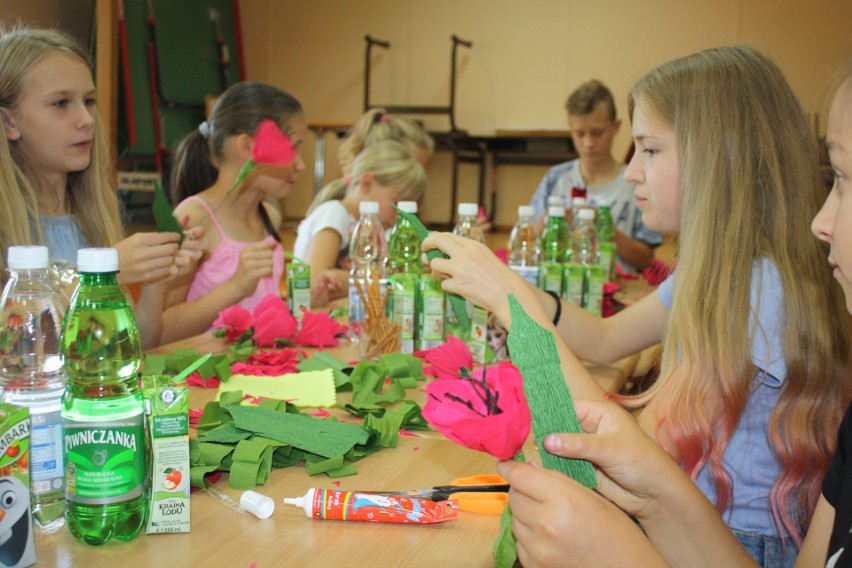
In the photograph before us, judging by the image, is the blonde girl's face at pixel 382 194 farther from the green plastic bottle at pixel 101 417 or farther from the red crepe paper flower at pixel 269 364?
the green plastic bottle at pixel 101 417

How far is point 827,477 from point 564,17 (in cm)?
763

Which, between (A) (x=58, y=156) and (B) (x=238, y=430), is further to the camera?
(A) (x=58, y=156)

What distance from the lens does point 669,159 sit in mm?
1457

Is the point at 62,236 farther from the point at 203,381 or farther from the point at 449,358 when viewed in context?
the point at 449,358

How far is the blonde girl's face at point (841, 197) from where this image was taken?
0.88 m

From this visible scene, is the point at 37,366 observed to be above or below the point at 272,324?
above

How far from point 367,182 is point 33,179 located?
1474 millimetres

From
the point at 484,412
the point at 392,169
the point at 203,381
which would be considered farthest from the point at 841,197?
the point at 392,169

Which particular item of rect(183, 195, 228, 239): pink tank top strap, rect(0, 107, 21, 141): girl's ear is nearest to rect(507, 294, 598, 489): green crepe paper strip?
rect(0, 107, 21, 141): girl's ear

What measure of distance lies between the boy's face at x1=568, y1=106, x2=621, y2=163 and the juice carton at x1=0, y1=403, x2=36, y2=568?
361cm

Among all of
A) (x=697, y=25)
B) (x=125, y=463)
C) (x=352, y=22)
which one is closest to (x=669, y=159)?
(x=125, y=463)

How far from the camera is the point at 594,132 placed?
401 centimetres

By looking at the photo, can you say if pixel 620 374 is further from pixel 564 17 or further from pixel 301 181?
pixel 301 181

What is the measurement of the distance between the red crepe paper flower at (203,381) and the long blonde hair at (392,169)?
5.81ft
